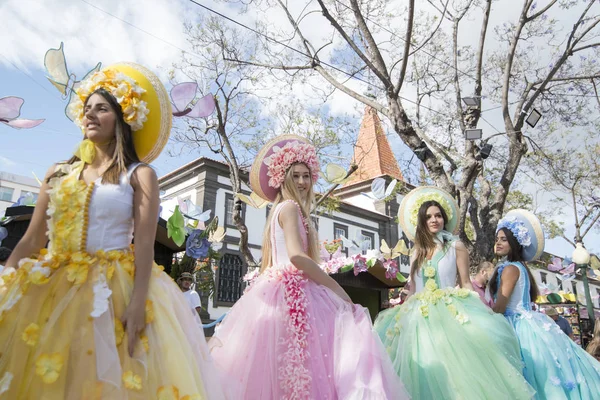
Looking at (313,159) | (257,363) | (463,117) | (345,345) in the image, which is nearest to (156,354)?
(257,363)

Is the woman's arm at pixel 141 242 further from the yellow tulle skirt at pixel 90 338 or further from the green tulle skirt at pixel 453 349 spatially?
the green tulle skirt at pixel 453 349

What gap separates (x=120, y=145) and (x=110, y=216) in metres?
0.36

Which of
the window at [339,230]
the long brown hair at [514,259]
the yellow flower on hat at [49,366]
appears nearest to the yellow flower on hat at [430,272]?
the long brown hair at [514,259]

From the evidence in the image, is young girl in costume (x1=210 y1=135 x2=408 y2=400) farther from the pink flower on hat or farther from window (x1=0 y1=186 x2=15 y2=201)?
window (x1=0 y1=186 x2=15 y2=201)

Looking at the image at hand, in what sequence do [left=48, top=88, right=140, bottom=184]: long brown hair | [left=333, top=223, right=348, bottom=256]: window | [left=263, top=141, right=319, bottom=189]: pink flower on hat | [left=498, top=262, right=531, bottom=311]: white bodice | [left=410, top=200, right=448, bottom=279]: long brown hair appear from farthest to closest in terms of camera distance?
[left=333, top=223, right=348, bottom=256]: window < [left=498, top=262, right=531, bottom=311]: white bodice < [left=410, top=200, right=448, bottom=279]: long brown hair < [left=263, top=141, right=319, bottom=189]: pink flower on hat < [left=48, top=88, right=140, bottom=184]: long brown hair

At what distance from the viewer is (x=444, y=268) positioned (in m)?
4.07

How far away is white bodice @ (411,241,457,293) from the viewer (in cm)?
404

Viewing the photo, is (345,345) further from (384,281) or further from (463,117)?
(463,117)

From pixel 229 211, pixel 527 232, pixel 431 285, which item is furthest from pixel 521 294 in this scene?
pixel 229 211

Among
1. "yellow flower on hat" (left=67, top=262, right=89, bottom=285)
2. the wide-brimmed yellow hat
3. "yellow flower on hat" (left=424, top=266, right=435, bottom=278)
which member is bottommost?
"yellow flower on hat" (left=67, top=262, right=89, bottom=285)

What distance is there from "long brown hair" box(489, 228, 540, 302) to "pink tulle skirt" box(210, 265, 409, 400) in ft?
7.59

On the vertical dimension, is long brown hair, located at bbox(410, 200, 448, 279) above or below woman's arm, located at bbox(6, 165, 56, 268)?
above

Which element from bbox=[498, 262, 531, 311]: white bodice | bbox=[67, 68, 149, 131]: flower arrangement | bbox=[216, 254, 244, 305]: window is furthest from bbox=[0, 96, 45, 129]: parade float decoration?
bbox=[216, 254, 244, 305]: window

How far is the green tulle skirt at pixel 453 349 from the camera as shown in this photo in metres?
3.17
